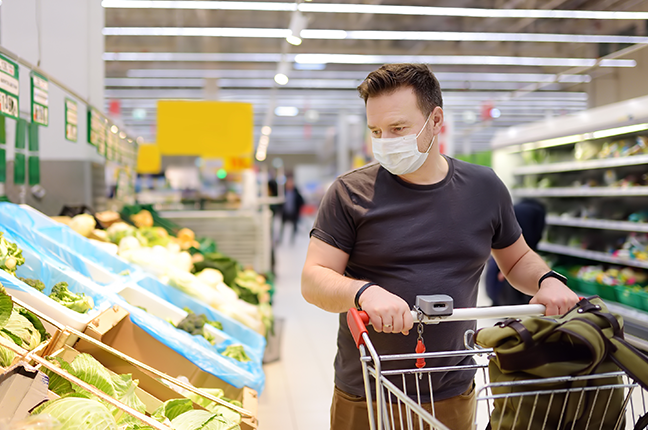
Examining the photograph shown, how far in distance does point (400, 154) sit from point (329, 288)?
18.2 inches

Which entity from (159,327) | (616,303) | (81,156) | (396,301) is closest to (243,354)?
(159,327)

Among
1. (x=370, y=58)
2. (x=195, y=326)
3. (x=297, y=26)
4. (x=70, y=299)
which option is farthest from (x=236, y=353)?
(x=370, y=58)

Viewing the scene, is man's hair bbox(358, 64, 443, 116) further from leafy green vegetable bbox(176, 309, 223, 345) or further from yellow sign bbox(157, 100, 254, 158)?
yellow sign bbox(157, 100, 254, 158)

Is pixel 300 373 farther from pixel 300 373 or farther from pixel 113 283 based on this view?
pixel 113 283

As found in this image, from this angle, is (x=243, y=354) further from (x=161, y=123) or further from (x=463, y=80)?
(x=463, y=80)

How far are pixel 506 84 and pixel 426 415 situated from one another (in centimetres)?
1438

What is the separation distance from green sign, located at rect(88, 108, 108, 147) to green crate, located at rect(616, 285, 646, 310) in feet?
16.7

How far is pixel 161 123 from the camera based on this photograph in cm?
771

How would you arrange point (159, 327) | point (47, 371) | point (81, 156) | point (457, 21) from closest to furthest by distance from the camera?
point (47, 371) < point (159, 327) < point (81, 156) < point (457, 21)

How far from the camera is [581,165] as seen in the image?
5953 mm

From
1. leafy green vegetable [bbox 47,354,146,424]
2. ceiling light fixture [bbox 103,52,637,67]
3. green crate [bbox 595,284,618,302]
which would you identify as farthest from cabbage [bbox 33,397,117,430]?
ceiling light fixture [bbox 103,52,637,67]

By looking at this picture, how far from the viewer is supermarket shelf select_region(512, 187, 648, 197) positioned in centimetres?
515

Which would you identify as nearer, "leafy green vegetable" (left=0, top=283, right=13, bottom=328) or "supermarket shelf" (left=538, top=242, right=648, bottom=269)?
"leafy green vegetable" (left=0, top=283, right=13, bottom=328)

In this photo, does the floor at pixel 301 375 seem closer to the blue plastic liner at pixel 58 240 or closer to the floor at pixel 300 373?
the floor at pixel 300 373
